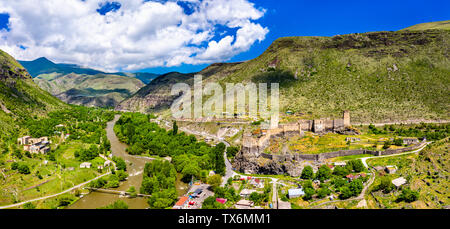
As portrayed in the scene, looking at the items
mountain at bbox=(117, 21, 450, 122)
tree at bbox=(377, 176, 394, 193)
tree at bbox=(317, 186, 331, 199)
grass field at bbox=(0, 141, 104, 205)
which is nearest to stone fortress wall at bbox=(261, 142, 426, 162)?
tree at bbox=(317, 186, 331, 199)

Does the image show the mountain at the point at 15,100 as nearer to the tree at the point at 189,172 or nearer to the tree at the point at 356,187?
the tree at the point at 189,172

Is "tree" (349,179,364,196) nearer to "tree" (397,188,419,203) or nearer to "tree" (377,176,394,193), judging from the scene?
"tree" (377,176,394,193)

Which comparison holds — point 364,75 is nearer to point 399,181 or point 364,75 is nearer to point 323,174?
point 323,174

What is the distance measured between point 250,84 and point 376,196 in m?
95.6

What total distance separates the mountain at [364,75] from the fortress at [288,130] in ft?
66.8

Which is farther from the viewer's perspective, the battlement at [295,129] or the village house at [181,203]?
the battlement at [295,129]

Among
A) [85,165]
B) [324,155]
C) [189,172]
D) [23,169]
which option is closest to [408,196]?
[324,155]

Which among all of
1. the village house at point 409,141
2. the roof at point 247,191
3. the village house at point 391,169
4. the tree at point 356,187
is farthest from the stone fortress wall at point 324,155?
the tree at point 356,187

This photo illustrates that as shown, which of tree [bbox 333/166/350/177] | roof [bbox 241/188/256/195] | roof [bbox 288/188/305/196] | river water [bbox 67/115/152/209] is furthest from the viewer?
tree [bbox 333/166/350/177]

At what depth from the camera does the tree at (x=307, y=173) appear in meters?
40.2
